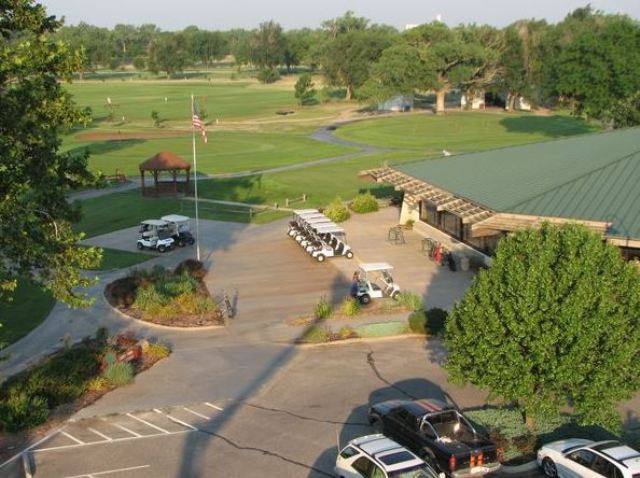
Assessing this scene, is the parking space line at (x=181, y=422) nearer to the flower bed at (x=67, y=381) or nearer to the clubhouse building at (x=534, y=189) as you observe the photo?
the flower bed at (x=67, y=381)

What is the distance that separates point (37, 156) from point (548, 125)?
97299mm

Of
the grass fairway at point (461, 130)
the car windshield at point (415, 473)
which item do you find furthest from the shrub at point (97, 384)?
the grass fairway at point (461, 130)

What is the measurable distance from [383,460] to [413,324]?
1359cm

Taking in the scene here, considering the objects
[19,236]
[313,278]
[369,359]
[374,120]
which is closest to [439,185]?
[313,278]

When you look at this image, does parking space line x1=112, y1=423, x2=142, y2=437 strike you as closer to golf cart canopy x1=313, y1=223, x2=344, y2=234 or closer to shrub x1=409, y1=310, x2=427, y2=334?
shrub x1=409, y1=310, x2=427, y2=334

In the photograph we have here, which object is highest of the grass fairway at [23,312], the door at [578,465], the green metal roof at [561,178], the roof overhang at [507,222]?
the green metal roof at [561,178]

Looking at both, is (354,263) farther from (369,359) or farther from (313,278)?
(369,359)

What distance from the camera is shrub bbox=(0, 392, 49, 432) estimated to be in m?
22.7

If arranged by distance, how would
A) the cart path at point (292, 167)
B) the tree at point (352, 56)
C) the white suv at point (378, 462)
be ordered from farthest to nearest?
the tree at point (352, 56) < the cart path at point (292, 167) < the white suv at point (378, 462)

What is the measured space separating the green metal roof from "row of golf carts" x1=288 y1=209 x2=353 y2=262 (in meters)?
6.44

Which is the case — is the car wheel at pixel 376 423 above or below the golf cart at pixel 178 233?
above

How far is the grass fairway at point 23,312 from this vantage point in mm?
32853

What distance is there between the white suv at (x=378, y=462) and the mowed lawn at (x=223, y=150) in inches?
2450

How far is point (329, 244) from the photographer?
4475cm
